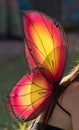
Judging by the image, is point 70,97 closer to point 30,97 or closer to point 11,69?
point 30,97

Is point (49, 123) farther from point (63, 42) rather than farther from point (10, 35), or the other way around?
point (10, 35)

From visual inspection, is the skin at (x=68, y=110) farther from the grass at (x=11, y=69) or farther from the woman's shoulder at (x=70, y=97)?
the grass at (x=11, y=69)

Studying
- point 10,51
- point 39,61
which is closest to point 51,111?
point 39,61

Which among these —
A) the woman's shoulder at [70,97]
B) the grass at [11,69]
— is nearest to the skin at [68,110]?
the woman's shoulder at [70,97]

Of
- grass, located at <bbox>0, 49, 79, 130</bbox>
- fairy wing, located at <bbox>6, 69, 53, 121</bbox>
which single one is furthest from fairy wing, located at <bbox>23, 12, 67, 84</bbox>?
grass, located at <bbox>0, 49, 79, 130</bbox>

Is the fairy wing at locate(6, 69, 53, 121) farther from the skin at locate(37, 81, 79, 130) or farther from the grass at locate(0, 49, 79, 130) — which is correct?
the grass at locate(0, 49, 79, 130)

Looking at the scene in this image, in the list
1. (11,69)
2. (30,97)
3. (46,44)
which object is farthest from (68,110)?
(11,69)
